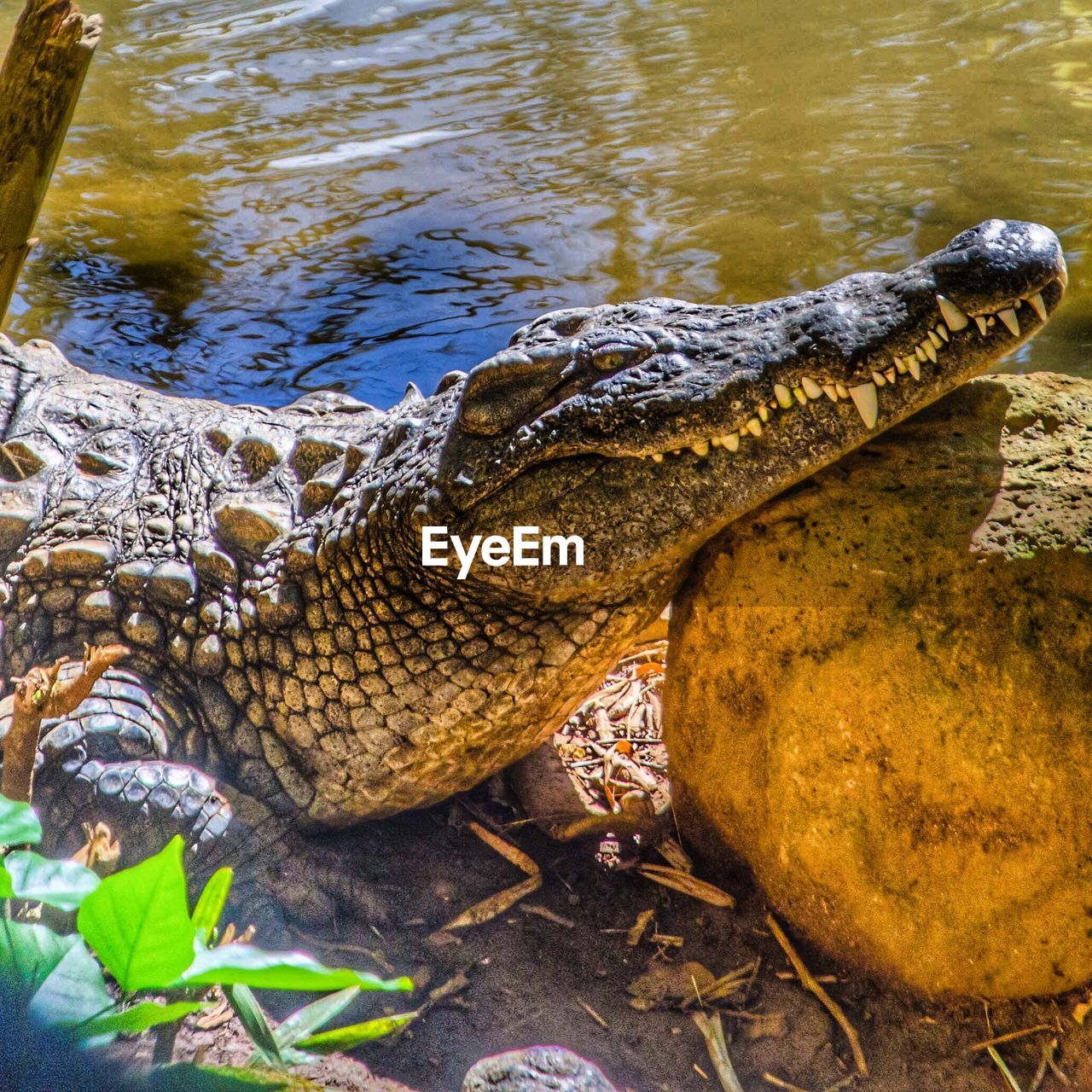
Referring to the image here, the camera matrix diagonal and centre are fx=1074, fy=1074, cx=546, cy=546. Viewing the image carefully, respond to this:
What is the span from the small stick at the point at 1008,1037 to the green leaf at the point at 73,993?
1.45 meters

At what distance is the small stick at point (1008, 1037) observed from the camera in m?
1.88

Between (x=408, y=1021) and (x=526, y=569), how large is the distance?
892 mm

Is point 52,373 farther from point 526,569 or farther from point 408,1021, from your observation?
point 408,1021

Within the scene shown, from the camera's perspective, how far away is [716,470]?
2.10m

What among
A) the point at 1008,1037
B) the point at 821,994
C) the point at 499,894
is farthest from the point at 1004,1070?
the point at 499,894

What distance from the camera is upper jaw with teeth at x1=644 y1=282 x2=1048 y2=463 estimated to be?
1979 millimetres

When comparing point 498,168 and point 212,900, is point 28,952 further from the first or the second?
point 498,168

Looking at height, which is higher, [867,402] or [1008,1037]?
[867,402]

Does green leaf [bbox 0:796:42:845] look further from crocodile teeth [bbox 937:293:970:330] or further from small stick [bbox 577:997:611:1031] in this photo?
crocodile teeth [bbox 937:293:970:330]

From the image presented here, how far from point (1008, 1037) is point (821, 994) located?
0.33m

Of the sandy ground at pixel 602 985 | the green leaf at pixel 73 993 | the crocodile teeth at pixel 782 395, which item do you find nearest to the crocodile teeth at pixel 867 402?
the crocodile teeth at pixel 782 395

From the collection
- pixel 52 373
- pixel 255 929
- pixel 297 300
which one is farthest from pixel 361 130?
pixel 255 929

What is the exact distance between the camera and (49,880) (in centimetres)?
142

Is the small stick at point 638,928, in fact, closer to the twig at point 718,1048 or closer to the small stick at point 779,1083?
the twig at point 718,1048
